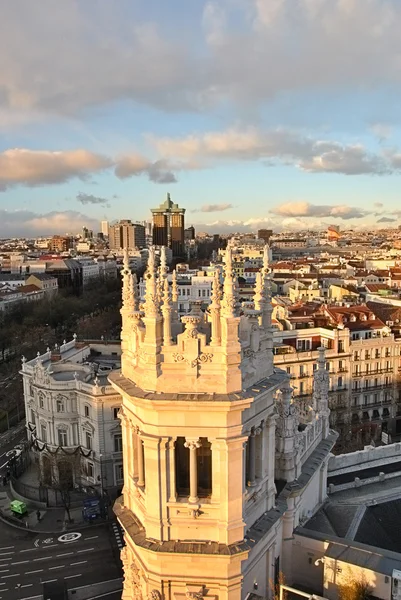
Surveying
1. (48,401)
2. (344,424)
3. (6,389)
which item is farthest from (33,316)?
(344,424)

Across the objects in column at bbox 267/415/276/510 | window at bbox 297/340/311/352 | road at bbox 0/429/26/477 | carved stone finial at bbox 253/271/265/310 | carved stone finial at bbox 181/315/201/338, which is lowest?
road at bbox 0/429/26/477

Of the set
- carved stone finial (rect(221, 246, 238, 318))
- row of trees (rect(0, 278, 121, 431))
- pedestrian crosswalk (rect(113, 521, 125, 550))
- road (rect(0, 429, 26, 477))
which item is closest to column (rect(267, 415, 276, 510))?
carved stone finial (rect(221, 246, 238, 318))

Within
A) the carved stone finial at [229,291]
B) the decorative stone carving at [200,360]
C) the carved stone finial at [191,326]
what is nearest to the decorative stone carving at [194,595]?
the decorative stone carving at [200,360]

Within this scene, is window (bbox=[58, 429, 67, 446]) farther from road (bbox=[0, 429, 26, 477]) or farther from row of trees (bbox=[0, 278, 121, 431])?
row of trees (bbox=[0, 278, 121, 431])

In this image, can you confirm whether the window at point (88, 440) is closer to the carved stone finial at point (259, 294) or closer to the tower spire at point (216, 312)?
the carved stone finial at point (259, 294)

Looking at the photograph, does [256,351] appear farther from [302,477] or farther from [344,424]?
[344,424]

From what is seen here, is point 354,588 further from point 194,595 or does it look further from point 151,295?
point 151,295
